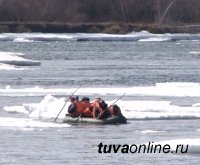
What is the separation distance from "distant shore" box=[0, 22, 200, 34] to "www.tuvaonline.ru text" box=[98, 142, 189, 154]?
67.9 metres

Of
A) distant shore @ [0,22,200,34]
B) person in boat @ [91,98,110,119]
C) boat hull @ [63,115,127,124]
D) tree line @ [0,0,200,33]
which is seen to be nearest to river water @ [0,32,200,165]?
boat hull @ [63,115,127,124]

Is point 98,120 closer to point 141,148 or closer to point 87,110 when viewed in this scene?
point 87,110

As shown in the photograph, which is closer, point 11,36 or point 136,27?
point 11,36

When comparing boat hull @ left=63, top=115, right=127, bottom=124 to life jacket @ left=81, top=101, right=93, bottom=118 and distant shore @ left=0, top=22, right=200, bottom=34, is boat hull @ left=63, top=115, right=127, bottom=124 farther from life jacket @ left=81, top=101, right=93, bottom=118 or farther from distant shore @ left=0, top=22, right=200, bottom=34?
distant shore @ left=0, top=22, right=200, bottom=34

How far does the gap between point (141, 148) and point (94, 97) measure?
1019 cm

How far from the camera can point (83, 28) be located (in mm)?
91188

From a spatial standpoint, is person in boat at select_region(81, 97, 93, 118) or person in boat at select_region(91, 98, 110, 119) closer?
person in boat at select_region(91, 98, 110, 119)

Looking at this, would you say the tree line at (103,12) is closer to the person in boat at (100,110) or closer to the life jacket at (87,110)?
the life jacket at (87,110)

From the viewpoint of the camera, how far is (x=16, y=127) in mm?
22406

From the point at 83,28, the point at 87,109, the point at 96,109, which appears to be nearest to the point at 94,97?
the point at 87,109

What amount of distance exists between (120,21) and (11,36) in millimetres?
23280

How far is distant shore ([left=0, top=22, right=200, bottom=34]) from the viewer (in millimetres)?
89225

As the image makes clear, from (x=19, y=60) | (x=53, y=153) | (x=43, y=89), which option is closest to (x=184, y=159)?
(x=53, y=153)

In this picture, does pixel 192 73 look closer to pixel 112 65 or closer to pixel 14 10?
pixel 112 65
